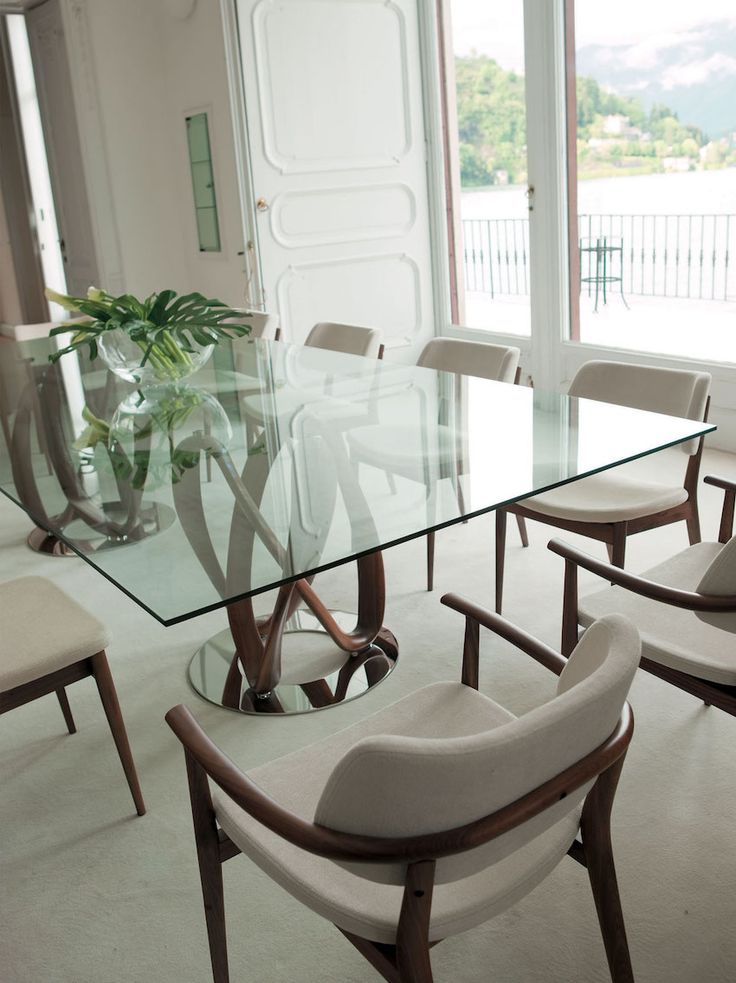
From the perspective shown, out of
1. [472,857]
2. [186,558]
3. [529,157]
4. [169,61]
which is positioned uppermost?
[169,61]

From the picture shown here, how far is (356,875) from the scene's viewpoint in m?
1.17

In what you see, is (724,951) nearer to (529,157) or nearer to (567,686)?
(567,686)

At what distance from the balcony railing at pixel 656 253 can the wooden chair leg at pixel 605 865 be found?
3614 millimetres

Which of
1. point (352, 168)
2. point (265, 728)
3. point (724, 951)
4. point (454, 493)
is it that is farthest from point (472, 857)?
point (352, 168)

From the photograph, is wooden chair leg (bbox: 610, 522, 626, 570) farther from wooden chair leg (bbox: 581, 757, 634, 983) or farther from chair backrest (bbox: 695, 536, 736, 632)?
wooden chair leg (bbox: 581, 757, 634, 983)

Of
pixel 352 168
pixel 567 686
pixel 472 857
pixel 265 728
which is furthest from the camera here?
pixel 352 168

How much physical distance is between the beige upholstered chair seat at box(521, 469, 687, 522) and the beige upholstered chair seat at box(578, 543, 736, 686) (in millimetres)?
311

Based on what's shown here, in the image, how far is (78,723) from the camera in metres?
2.42

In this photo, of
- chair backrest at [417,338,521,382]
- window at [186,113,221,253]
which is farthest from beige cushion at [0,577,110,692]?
window at [186,113,221,253]

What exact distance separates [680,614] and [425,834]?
108cm

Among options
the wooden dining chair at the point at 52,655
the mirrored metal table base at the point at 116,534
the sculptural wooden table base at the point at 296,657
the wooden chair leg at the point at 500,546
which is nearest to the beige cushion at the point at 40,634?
the wooden dining chair at the point at 52,655

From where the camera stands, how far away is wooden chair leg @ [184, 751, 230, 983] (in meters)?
1.34

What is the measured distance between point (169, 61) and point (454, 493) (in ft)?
17.0

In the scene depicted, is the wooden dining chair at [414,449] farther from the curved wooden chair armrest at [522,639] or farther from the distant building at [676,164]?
the distant building at [676,164]
